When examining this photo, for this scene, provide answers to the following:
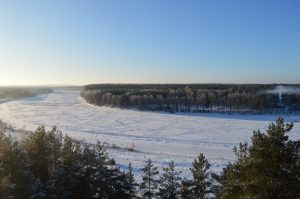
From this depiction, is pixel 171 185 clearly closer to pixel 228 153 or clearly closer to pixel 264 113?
pixel 228 153

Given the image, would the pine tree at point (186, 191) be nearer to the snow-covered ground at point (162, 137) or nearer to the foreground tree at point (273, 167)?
the foreground tree at point (273, 167)

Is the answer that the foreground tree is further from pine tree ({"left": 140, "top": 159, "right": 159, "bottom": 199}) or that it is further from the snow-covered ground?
the snow-covered ground

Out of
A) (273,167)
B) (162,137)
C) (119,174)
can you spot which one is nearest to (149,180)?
(119,174)

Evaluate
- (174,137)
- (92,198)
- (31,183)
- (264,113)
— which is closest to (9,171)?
(31,183)

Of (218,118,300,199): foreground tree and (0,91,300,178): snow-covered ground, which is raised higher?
(218,118,300,199): foreground tree

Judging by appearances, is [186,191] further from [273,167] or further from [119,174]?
[273,167]

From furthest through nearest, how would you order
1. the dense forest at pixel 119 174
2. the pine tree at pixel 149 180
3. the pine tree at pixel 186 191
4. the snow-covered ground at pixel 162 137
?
the snow-covered ground at pixel 162 137 < the pine tree at pixel 149 180 < the pine tree at pixel 186 191 < the dense forest at pixel 119 174

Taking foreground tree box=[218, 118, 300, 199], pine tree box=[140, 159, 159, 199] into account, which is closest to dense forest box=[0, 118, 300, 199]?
foreground tree box=[218, 118, 300, 199]

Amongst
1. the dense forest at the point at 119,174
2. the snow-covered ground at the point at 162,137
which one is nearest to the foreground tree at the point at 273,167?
the dense forest at the point at 119,174

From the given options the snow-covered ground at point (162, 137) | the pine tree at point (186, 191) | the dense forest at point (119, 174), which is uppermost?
the dense forest at point (119, 174)
